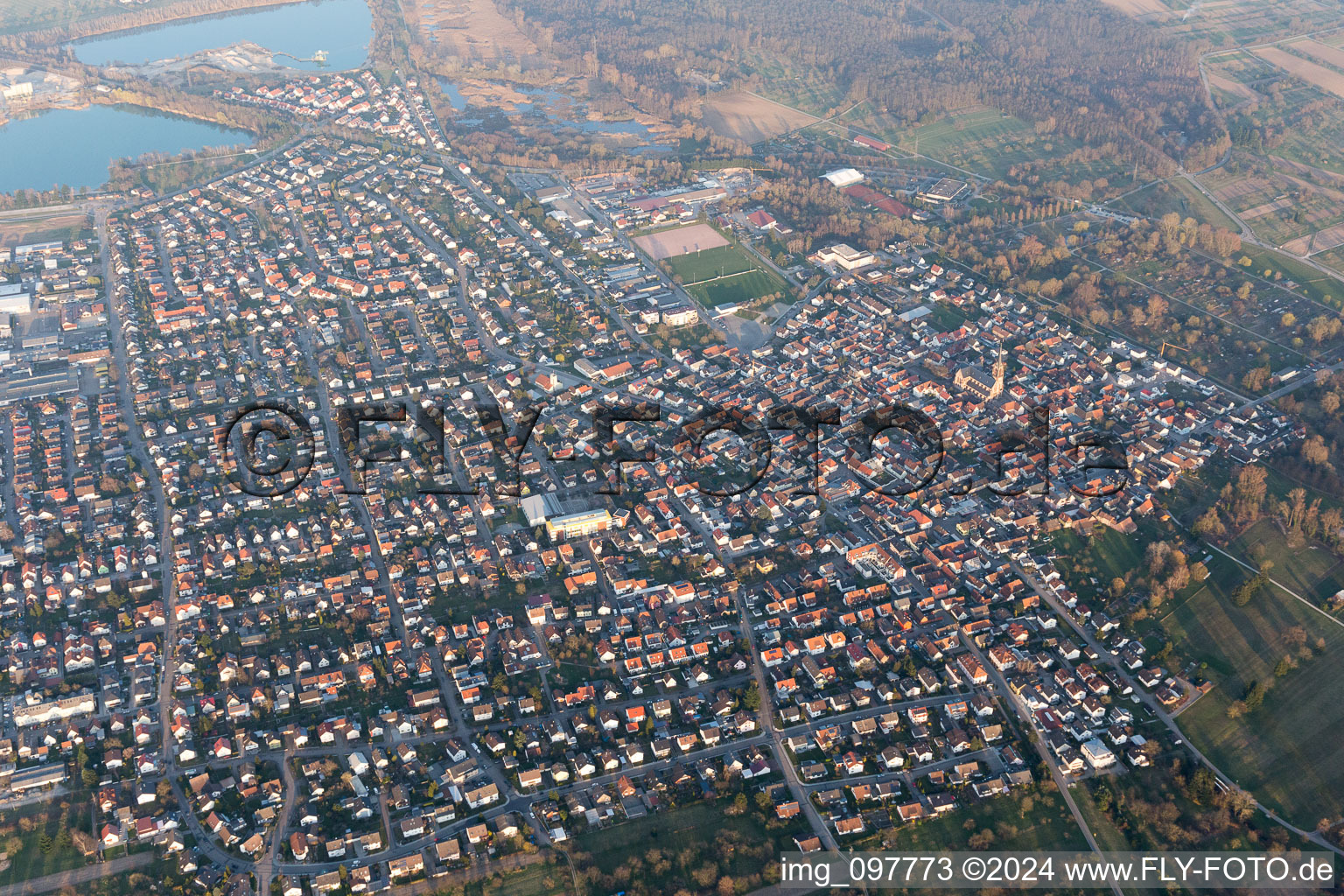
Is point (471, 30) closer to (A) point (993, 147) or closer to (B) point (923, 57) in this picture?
(B) point (923, 57)

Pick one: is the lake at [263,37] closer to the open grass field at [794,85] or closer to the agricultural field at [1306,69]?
the open grass field at [794,85]

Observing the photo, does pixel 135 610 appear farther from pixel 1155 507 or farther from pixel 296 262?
pixel 1155 507

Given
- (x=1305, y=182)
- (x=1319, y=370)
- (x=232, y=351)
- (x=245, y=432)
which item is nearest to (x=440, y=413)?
(x=245, y=432)

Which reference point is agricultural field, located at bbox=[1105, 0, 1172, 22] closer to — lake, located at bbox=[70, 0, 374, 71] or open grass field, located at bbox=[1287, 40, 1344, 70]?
open grass field, located at bbox=[1287, 40, 1344, 70]

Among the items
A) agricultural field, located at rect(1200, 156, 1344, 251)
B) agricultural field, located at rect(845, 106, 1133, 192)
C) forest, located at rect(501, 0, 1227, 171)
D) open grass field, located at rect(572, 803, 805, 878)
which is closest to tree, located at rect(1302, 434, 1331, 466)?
agricultural field, located at rect(1200, 156, 1344, 251)

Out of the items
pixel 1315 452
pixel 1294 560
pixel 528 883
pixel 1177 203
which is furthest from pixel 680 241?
pixel 528 883
